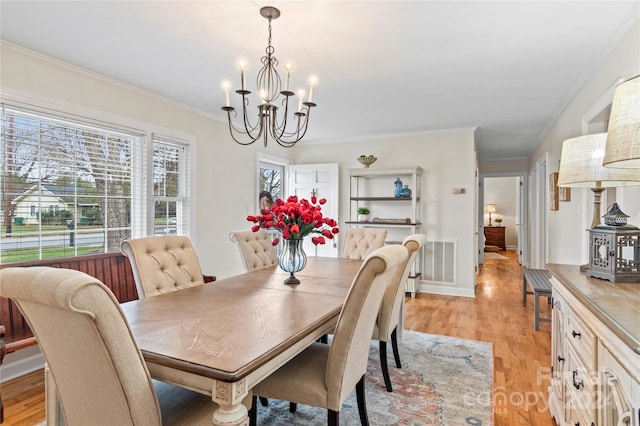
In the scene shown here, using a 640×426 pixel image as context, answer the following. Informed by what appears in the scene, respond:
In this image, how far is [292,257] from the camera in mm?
2291

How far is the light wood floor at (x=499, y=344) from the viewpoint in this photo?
2145 millimetres

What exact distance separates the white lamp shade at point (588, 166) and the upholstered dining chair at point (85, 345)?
2.04 m

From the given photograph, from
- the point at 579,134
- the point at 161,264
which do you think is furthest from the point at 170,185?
the point at 579,134

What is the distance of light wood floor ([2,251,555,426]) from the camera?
7.04 feet

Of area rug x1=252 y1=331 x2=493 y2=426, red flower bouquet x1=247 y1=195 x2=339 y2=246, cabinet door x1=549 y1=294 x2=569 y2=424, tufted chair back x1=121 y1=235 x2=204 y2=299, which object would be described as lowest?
area rug x1=252 y1=331 x2=493 y2=426

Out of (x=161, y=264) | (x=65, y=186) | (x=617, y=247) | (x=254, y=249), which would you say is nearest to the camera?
(x=617, y=247)

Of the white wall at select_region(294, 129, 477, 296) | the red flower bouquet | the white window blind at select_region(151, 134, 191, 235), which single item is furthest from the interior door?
the red flower bouquet

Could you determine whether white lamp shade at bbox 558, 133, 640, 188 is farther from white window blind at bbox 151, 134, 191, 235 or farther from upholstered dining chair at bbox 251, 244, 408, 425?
white window blind at bbox 151, 134, 191, 235

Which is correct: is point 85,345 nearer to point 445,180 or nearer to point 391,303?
point 391,303

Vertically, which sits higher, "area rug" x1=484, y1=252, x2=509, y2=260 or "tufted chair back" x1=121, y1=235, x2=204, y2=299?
"tufted chair back" x1=121, y1=235, x2=204, y2=299

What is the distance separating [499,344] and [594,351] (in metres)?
2.12

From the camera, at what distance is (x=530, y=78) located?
120 inches

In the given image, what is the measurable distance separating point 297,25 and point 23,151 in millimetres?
2230

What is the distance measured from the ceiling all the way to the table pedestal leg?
192cm
